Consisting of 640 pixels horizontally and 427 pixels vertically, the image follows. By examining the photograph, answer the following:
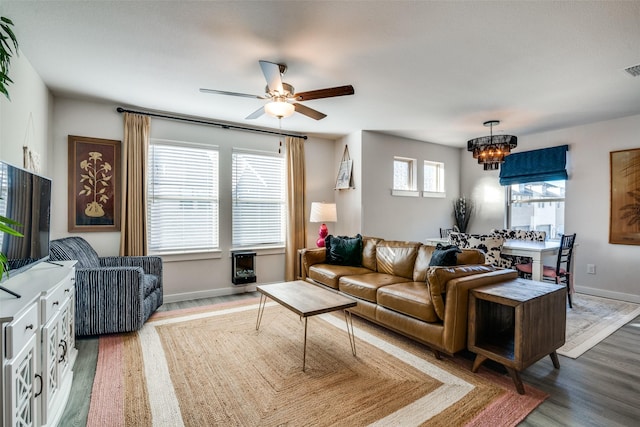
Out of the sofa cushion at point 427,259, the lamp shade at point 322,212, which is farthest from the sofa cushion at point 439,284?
the lamp shade at point 322,212

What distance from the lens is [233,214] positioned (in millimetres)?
4703

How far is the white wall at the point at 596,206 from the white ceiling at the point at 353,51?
1.87 ft

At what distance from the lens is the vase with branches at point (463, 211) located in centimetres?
629

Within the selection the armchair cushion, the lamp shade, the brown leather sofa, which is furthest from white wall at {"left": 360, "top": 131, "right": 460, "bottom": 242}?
the armchair cushion

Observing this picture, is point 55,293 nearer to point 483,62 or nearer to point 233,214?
point 233,214

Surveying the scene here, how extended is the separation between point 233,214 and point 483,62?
364cm

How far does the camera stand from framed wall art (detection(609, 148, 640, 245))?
420cm

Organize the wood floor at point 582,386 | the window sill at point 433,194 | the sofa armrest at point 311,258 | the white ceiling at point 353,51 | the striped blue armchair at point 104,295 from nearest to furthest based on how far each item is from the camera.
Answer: the wood floor at point 582,386
the white ceiling at point 353,51
the striped blue armchair at point 104,295
the sofa armrest at point 311,258
the window sill at point 433,194

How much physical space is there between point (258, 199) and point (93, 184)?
212cm

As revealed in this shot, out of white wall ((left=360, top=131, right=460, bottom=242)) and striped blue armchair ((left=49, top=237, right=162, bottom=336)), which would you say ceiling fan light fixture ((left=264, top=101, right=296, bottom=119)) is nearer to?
striped blue armchair ((left=49, top=237, right=162, bottom=336))

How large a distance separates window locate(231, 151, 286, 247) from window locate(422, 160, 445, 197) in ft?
9.20

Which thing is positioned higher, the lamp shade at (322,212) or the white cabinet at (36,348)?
the lamp shade at (322,212)

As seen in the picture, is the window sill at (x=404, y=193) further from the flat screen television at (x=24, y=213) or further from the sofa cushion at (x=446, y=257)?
the flat screen television at (x=24, y=213)

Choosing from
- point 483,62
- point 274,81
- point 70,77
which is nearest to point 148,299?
point 70,77
